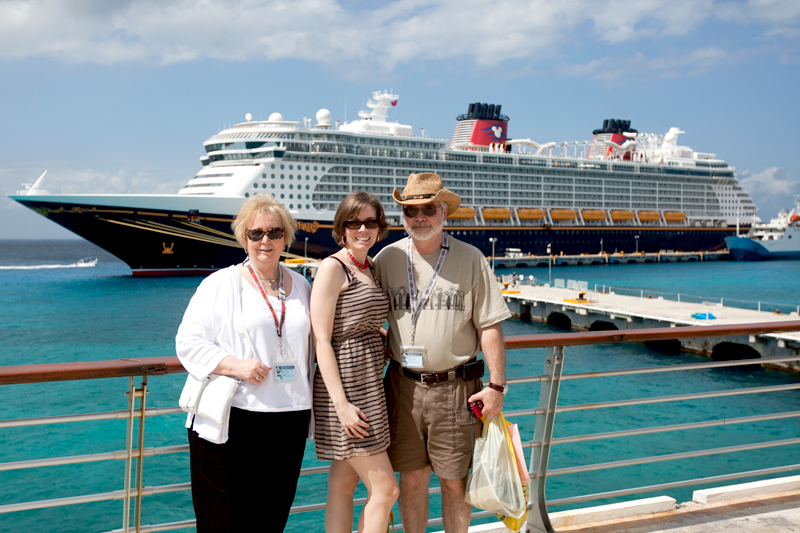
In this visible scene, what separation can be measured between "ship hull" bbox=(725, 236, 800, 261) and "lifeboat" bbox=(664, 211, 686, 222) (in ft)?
16.4

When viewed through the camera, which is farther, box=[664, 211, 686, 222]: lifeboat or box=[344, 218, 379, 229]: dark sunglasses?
box=[664, 211, 686, 222]: lifeboat

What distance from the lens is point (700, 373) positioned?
46.1 feet

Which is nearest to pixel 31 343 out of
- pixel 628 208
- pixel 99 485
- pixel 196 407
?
pixel 99 485

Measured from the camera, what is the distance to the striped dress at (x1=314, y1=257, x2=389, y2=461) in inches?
77.6

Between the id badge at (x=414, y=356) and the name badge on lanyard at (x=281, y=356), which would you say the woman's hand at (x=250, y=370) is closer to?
the name badge on lanyard at (x=281, y=356)

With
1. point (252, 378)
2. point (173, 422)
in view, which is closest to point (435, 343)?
point (252, 378)

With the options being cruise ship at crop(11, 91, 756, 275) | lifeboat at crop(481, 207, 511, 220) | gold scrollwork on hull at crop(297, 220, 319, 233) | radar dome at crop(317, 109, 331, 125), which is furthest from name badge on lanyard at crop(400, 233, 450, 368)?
lifeboat at crop(481, 207, 511, 220)

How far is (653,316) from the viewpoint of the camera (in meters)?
16.9

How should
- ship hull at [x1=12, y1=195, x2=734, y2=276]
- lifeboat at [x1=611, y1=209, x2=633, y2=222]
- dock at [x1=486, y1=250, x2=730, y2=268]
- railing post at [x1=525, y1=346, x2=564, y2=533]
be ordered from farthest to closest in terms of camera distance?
lifeboat at [x1=611, y1=209, x2=633, y2=222] → dock at [x1=486, y1=250, x2=730, y2=268] → ship hull at [x1=12, y1=195, x2=734, y2=276] → railing post at [x1=525, y1=346, x2=564, y2=533]

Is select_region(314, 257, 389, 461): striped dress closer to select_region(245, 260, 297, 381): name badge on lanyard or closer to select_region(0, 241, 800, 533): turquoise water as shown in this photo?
select_region(245, 260, 297, 381): name badge on lanyard

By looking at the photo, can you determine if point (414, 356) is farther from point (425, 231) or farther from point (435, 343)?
point (425, 231)

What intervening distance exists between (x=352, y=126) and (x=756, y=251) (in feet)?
119

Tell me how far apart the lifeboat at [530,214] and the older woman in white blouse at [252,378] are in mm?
44183

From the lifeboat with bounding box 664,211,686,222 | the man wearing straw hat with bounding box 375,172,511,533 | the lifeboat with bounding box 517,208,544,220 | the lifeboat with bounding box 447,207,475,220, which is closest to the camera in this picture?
the man wearing straw hat with bounding box 375,172,511,533
